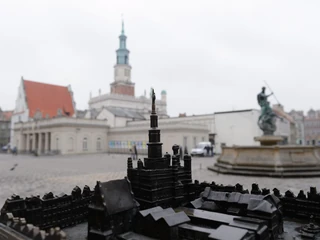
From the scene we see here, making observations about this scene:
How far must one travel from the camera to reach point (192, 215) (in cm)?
483

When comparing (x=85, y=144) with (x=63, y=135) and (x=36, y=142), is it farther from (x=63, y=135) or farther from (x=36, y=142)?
(x=36, y=142)

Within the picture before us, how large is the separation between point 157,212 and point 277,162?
40.6 feet

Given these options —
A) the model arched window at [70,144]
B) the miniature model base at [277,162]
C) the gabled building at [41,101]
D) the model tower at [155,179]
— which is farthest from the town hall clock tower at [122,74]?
the model tower at [155,179]

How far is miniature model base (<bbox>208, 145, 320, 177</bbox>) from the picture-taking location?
561 inches

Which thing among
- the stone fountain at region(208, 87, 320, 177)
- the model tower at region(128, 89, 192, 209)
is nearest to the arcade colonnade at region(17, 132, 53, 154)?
the stone fountain at region(208, 87, 320, 177)

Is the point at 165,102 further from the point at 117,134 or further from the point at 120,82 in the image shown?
the point at 117,134

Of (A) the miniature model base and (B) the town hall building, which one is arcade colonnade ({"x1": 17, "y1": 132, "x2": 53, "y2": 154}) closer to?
(B) the town hall building

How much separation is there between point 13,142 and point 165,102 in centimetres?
4280

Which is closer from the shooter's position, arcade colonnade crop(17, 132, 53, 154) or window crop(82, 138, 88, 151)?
window crop(82, 138, 88, 151)

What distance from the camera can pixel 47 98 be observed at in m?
54.7

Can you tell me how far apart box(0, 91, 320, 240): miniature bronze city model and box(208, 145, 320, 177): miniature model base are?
944cm

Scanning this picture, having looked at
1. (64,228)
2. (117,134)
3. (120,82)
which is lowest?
(64,228)

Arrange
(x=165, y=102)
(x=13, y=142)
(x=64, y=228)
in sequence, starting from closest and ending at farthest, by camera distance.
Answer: (x=64, y=228) → (x=13, y=142) → (x=165, y=102)

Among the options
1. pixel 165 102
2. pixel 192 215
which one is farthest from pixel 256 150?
pixel 165 102
